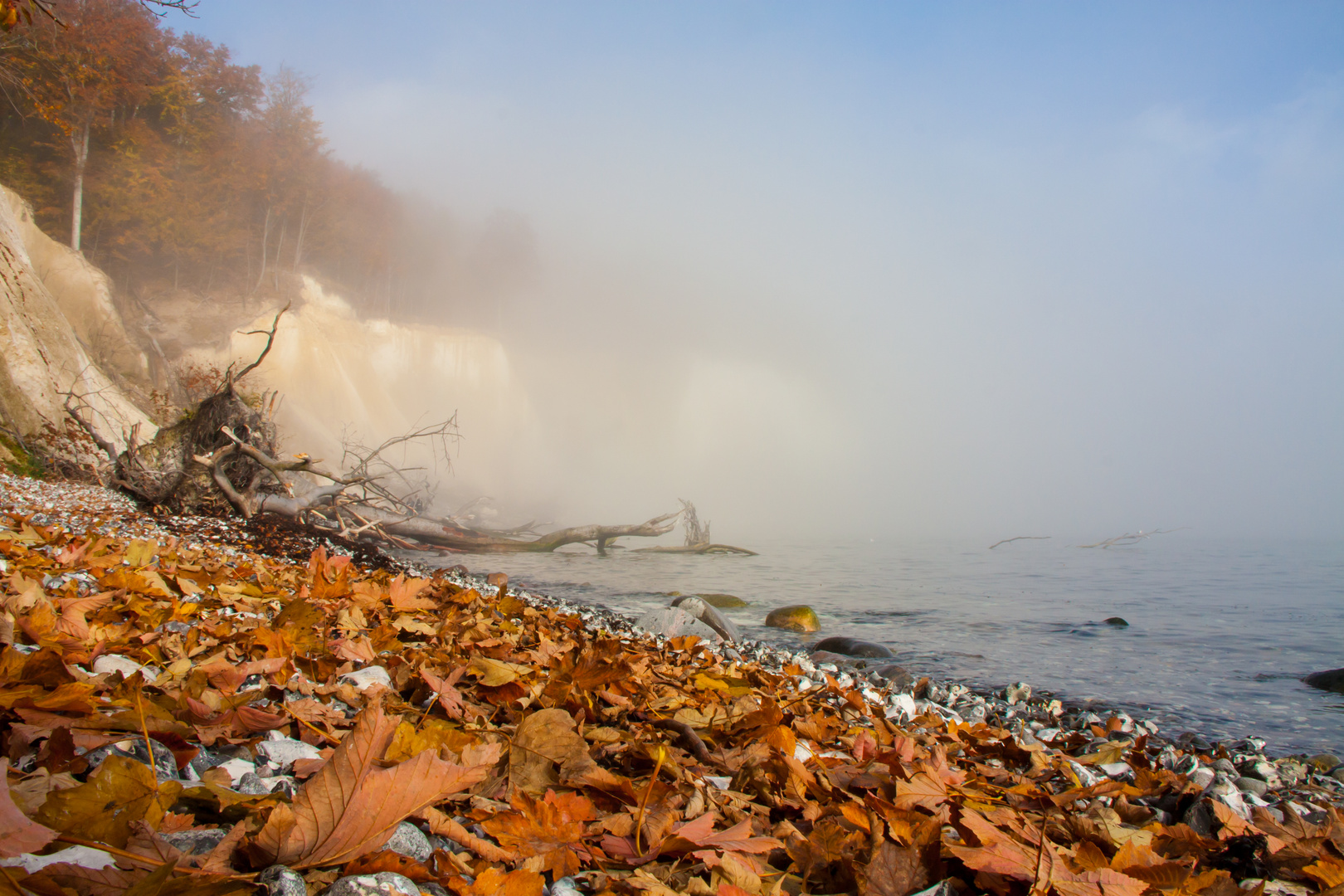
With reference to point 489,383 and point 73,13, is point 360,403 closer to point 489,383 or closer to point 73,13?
point 489,383

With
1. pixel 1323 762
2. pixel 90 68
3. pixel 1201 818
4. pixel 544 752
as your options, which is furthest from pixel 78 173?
pixel 1323 762

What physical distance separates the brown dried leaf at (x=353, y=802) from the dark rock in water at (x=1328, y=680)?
842cm

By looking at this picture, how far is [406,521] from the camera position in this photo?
13094 mm

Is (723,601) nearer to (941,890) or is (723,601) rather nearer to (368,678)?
(368,678)

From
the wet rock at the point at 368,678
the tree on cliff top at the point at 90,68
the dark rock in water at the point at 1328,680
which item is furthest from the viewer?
the tree on cliff top at the point at 90,68

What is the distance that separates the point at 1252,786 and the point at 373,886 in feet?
12.8

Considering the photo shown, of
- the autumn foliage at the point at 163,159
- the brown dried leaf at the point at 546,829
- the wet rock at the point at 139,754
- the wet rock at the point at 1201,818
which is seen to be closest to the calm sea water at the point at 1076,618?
the wet rock at the point at 1201,818

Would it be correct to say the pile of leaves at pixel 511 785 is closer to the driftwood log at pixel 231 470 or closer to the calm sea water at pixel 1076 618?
the calm sea water at pixel 1076 618

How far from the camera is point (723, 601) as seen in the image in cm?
1105

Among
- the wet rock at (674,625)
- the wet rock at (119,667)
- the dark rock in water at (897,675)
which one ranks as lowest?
the dark rock in water at (897,675)

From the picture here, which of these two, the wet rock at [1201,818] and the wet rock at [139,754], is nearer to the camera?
the wet rock at [139,754]

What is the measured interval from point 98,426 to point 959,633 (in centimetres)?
1613

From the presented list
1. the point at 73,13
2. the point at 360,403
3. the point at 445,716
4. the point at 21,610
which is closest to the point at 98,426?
the point at 21,610

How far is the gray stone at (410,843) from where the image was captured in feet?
3.07
